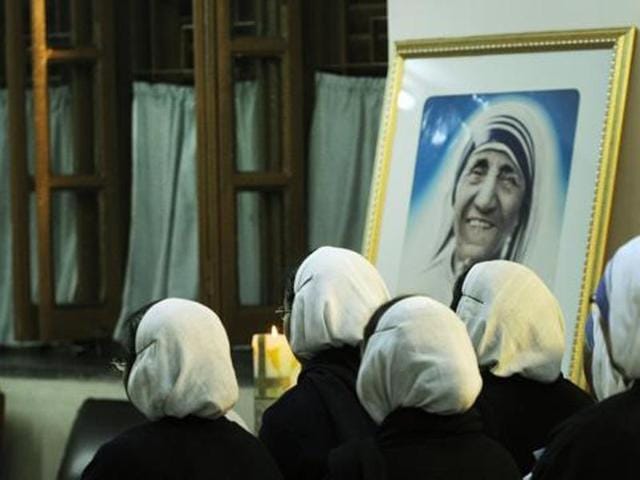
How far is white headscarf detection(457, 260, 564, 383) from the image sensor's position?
9.70 ft

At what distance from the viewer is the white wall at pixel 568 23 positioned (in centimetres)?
411

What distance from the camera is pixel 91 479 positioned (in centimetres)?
261

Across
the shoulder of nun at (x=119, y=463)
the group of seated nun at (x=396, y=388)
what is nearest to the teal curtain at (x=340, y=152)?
the group of seated nun at (x=396, y=388)

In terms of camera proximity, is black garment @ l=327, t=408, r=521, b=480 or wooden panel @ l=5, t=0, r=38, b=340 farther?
wooden panel @ l=5, t=0, r=38, b=340

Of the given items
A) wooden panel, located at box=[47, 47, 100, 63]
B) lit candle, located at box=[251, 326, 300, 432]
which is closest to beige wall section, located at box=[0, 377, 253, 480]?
wooden panel, located at box=[47, 47, 100, 63]

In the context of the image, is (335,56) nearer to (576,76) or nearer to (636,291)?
(576,76)

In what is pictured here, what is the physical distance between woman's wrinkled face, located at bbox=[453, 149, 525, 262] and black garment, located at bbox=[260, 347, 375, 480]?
4.57ft

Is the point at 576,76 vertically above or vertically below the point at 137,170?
above

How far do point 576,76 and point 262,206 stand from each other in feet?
4.75

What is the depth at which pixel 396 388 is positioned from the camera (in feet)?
7.70

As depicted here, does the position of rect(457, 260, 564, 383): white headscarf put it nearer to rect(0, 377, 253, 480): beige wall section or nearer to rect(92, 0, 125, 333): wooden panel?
rect(0, 377, 253, 480): beige wall section

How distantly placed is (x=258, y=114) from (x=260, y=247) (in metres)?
0.48

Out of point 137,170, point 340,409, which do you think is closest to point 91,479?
point 340,409

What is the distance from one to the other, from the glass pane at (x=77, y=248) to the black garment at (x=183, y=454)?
2.84 m
